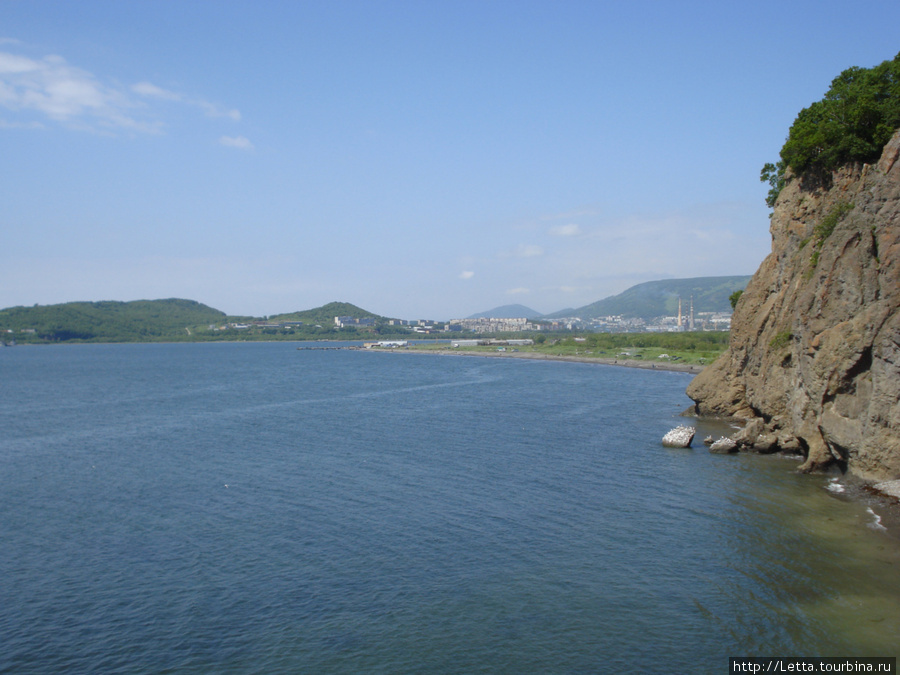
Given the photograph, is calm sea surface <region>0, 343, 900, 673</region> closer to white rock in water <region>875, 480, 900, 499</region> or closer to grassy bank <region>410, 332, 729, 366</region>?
white rock in water <region>875, 480, 900, 499</region>

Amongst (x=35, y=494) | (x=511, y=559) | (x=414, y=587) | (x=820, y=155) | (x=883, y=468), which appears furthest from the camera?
(x=820, y=155)

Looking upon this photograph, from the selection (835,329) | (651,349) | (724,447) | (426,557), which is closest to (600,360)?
(651,349)

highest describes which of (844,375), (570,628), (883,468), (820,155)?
(820,155)

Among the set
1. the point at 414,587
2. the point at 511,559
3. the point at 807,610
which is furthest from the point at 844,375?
the point at 414,587

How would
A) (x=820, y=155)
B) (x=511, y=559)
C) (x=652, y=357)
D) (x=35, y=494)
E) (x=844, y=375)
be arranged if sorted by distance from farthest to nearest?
(x=652, y=357) < (x=820, y=155) < (x=35, y=494) < (x=844, y=375) < (x=511, y=559)

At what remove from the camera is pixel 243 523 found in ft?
96.7

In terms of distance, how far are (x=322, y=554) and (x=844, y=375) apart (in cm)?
2687

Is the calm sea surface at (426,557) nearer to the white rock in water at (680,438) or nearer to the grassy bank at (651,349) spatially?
the white rock in water at (680,438)

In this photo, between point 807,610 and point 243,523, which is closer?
point 807,610

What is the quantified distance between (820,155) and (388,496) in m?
36.3

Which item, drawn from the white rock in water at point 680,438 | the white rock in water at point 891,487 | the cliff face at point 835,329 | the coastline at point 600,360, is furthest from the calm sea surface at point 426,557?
the coastline at point 600,360

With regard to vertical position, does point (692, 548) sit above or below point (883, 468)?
below

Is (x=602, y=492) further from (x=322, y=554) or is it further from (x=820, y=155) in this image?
(x=820, y=155)

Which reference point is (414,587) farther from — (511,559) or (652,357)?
(652,357)
